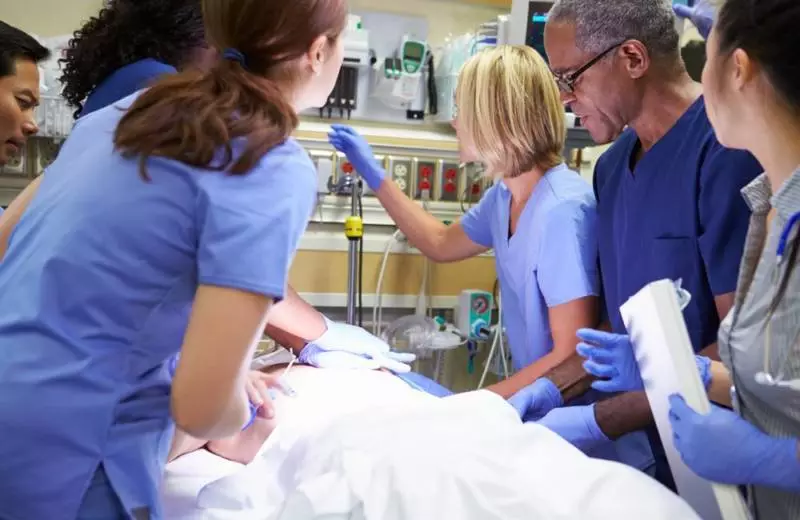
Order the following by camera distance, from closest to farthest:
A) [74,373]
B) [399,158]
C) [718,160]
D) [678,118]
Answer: [74,373]
[718,160]
[678,118]
[399,158]

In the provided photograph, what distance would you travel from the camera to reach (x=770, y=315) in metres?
1.01

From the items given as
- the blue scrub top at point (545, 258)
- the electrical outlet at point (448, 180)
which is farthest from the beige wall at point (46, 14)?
the blue scrub top at point (545, 258)

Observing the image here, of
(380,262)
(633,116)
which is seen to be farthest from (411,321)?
(633,116)

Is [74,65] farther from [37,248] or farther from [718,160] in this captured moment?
[718,160]

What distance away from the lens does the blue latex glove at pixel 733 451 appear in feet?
3.11

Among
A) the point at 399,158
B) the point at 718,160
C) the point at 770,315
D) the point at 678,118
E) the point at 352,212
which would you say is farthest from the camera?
the point at 399,158

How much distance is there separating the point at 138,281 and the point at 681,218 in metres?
1.09

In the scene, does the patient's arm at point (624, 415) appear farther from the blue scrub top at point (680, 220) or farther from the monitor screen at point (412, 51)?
the monitor screen at point (412, 51)

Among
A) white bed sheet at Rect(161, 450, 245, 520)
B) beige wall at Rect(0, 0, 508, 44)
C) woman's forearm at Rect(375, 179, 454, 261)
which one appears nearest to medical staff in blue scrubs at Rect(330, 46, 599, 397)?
woman's forearm at Rect(375, 179, 454, 261)

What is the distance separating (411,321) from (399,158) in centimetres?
62

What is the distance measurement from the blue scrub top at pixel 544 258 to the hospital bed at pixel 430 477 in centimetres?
61

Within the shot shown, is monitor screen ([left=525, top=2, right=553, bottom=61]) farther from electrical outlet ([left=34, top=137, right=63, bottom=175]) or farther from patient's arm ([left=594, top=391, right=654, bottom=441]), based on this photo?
electrical outlet ([left=34, top=137, right=63, bottom=175])

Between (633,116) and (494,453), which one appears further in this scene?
(633,116)

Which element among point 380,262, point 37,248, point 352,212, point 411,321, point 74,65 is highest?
point 74,65
